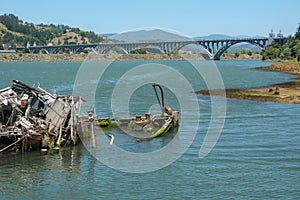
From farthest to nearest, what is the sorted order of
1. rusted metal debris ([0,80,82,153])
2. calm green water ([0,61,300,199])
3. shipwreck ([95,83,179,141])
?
shipwreck ([95,83,179,141]), rusted metal debris ([0,80,82,153]), calm green water ([0,61,300,199])

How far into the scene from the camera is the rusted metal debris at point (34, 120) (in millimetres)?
30031

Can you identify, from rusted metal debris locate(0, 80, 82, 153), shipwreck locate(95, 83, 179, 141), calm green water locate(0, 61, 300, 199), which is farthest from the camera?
shipwreck locate(95, 83, 179, 141)

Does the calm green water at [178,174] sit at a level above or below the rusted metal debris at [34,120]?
below

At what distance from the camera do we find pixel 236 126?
4122 cm

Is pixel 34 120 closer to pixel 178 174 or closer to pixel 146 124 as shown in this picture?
pixel 146 124

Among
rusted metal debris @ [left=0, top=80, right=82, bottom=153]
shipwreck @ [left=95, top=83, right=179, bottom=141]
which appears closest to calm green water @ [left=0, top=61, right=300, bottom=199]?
rusted metal debris @ [left=0, top=80, right=82, bottom=153]

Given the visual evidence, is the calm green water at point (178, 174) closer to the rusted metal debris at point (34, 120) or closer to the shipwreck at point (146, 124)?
the rusted metal debris at point (34, 120)

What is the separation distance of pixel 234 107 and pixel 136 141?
21.9 meters

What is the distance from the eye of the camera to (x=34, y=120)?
1261 inches

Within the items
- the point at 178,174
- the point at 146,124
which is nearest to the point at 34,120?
the point at 146,124

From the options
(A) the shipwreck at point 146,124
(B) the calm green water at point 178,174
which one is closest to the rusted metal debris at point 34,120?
(B) the calm green water at point 178,174

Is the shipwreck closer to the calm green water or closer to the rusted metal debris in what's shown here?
the calm green water

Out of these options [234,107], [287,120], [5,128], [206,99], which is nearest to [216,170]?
[5,128]

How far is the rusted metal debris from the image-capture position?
30031 millimetres
